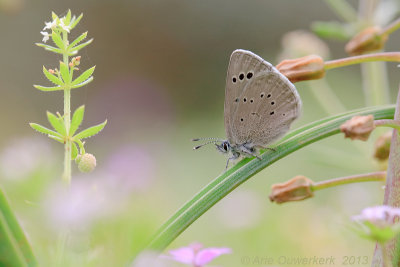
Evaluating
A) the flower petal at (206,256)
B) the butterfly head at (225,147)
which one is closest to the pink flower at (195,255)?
the flower petal at (206,256)

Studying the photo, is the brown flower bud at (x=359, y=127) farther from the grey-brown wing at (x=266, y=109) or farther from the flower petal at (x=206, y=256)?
the grey-brown wing at (x=266, y=109)

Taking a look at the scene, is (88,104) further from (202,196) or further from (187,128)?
(202,196)

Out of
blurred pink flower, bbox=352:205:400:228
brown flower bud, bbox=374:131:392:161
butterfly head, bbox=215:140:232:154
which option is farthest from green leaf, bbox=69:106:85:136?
butterfly head, bbox=215:140:232:154

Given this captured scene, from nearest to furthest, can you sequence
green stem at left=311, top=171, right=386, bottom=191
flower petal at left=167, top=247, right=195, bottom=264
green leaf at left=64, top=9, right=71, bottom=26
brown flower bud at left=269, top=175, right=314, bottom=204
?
green leaf at left=64, top=9, right=71, bottom=26 < flower petal at left=167, top=247, right=195, bottom=264 < green stem at left=311, top=171, right=386, bottom=191 < brown flower bud at left=269, top=175, right=314, bottom=204

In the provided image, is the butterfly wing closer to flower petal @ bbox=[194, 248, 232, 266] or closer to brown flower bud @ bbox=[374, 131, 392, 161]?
brown flower bud @ bbox=[374, 131, 392, 161]

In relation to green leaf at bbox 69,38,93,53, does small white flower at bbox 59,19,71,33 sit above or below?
above

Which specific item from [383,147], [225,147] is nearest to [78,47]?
[383,147]
